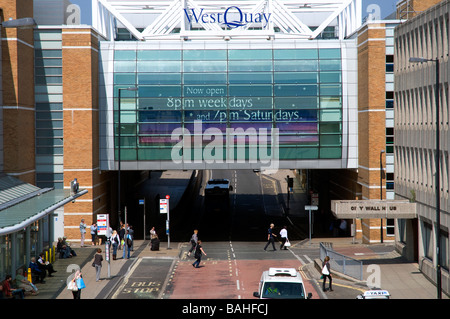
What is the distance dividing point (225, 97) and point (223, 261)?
1453cm

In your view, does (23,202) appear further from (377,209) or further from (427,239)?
(427,239)

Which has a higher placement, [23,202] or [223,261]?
[23,202]

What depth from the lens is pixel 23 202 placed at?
34.0 m

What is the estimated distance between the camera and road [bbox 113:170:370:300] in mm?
29406

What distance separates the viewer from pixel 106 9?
54.3 m

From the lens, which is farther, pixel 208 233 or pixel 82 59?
pixel 208 233

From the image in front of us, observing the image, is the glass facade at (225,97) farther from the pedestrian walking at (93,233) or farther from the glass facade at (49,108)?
the pedestrian walking at (93,233)

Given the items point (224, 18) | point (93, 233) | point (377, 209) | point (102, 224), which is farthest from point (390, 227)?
point (102, 224)

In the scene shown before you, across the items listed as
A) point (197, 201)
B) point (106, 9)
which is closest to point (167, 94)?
point (106, 9)

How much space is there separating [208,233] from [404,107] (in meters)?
21.7

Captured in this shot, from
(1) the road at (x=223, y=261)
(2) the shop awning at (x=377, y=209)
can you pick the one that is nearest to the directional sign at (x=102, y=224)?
(1) the road at (x=223, y=261)

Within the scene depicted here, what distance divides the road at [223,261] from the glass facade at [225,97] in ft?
24.3
